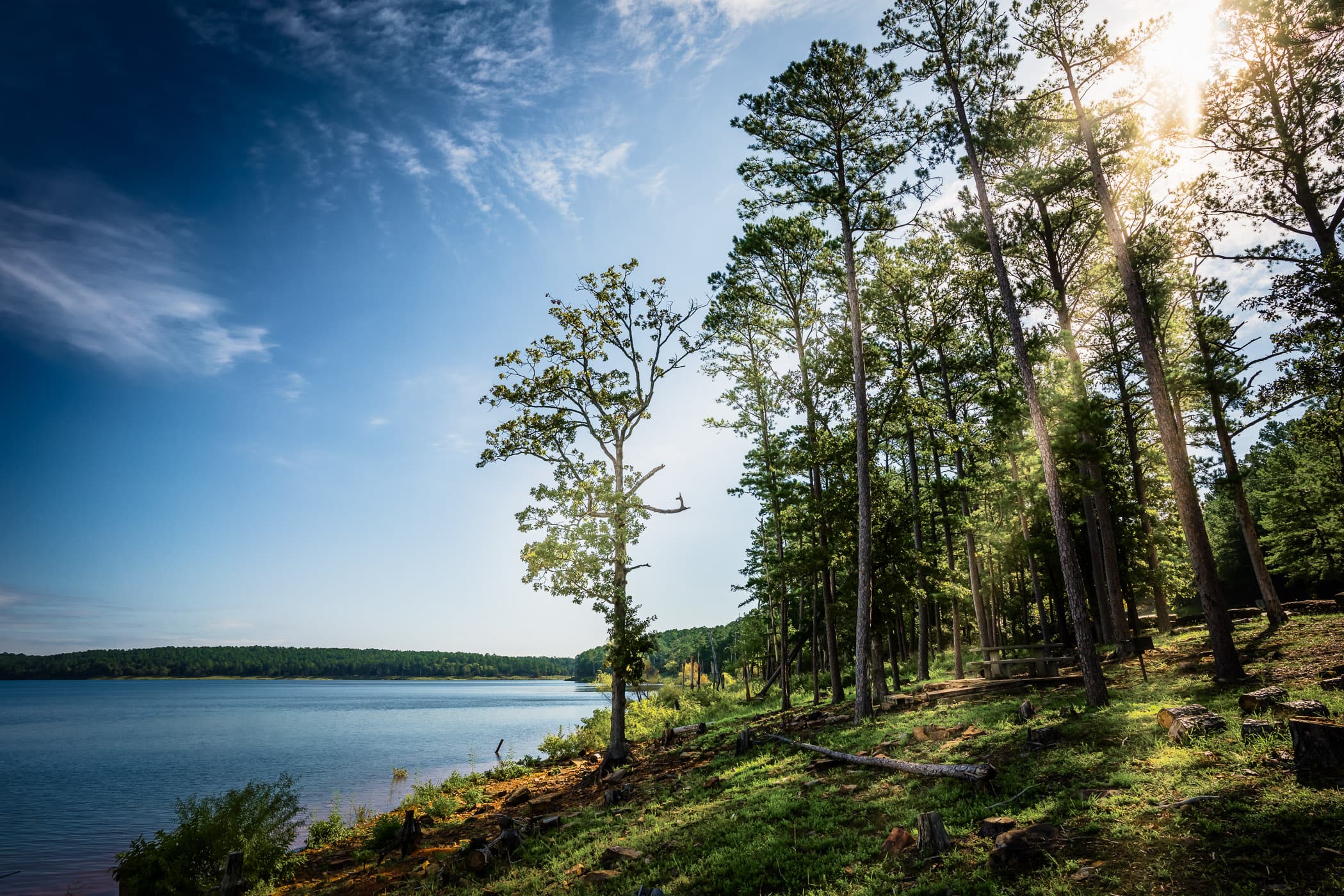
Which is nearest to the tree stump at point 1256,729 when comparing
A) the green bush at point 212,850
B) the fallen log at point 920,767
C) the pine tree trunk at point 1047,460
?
the fallen log at point 920,767

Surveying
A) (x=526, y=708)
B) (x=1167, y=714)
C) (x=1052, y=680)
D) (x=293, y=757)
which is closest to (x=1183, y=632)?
(x=1052, y=680)

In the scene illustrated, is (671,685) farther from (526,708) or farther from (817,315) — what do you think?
(526,708)

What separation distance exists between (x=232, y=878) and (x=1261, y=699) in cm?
1821

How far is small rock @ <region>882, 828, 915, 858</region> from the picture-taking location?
6.76m

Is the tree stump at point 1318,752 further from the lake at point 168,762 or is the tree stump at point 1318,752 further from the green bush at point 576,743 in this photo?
the green bush at point 576,743

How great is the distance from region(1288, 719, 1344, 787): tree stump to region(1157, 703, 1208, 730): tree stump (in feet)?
7.32

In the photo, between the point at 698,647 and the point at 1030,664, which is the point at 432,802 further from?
the point at 698,647

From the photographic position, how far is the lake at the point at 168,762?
615 inches

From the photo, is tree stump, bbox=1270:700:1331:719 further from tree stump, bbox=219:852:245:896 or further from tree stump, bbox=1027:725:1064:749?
tree stump, bbox=219:852:245:896

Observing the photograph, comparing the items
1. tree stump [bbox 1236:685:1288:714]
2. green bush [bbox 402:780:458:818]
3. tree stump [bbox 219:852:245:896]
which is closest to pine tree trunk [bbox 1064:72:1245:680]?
tree stump [bbox 1236:685:1288:714]

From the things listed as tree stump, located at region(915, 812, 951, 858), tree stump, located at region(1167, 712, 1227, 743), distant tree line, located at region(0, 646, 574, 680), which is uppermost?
tree stump, located at region(1167, 712, 1227, 743)

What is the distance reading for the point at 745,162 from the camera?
1725 centimetres

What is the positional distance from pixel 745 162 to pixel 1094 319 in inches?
595

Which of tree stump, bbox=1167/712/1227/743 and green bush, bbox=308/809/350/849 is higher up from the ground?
tree stump, bbox=1167/712/1227/743
